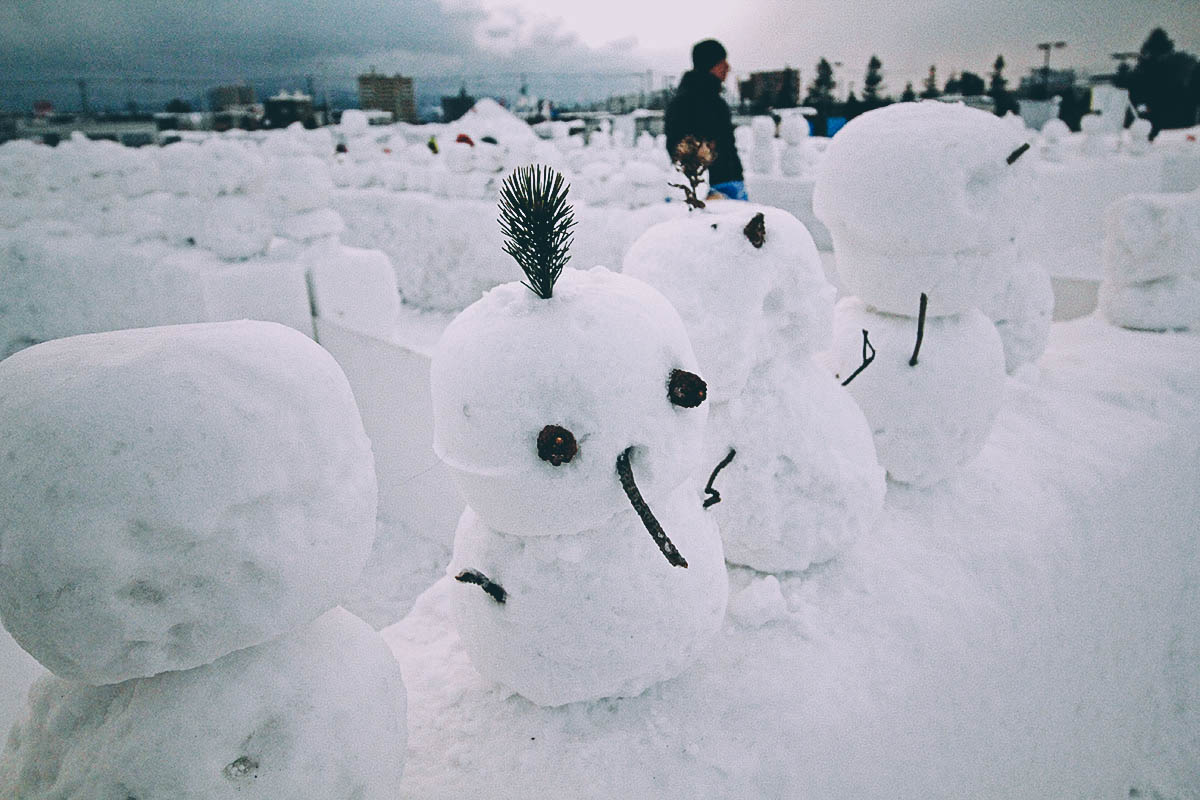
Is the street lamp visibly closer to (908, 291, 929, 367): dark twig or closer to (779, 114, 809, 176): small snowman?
(779, 114, 809, 176): small snowman

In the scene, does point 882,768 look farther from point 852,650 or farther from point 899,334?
point 899,334

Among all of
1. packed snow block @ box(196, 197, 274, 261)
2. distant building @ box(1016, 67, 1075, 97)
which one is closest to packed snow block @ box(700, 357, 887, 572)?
packed snow block @ box(196, 197, 274, 261)

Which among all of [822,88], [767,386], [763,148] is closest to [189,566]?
[767,386]

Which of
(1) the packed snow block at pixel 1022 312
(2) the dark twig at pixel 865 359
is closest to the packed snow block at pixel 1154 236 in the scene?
(1) the packed snow block at pixel 1022 312

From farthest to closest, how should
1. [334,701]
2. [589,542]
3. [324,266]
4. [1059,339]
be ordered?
1. [1059,339]
2. [324,266]
3. [589,542]
4. [334,701]

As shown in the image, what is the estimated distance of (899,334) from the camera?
1.99 m

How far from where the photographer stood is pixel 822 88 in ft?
31.7

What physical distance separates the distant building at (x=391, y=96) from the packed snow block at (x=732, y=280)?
46.2 ft

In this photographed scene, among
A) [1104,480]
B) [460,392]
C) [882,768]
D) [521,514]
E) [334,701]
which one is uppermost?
[460,392]

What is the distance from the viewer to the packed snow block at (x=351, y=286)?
116 inches

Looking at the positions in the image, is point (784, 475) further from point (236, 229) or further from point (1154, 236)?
point (1154, 236)

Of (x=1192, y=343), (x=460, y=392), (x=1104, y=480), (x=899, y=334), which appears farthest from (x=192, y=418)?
(x=1192, y=343)

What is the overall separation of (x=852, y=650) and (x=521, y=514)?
0.76 metres

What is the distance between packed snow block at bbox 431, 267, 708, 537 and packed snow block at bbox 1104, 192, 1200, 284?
2.92 meters
